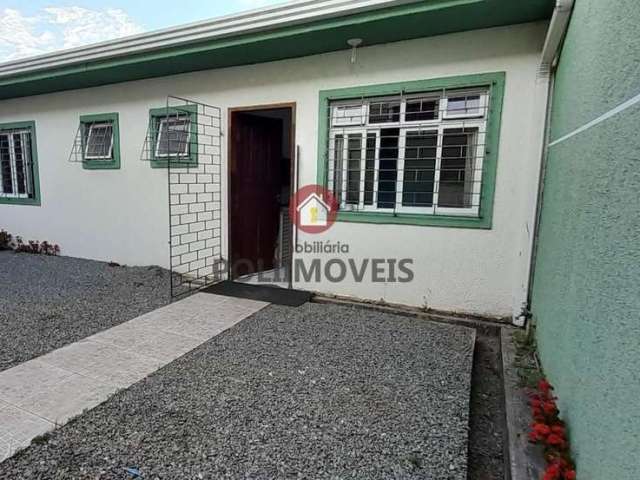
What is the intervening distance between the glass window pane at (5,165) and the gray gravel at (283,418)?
620 centimetres

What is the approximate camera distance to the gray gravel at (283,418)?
60.9 inches

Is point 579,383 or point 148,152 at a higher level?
point 148,152

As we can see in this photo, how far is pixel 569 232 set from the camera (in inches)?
69.3

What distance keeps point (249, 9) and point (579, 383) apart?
3.62 m

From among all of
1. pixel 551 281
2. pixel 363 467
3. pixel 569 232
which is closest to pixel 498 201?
pixel 551 281

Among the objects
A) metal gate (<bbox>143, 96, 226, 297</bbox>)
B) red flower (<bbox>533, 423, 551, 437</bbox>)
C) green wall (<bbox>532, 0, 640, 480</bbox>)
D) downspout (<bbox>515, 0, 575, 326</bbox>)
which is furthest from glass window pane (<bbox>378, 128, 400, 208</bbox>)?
red flower (<bbox>533, 423, 551, 437</bbox>)

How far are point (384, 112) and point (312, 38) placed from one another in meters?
0.96

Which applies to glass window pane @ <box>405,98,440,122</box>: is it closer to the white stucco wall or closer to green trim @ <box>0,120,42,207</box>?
the white stucco wall

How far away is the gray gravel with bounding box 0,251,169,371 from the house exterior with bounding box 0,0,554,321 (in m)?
0.68

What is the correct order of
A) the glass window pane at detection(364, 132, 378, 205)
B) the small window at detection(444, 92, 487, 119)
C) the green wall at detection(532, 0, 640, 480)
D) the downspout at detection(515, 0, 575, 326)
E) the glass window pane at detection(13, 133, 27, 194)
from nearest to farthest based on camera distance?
the green wall at detection(532, 0, 640, 480), the downspout at detection(515, 0, 575, 326), the small window at detection(444, 92, 487, 119), the glass window pane at detection(364, 132, 378, 205), the glass window pane at detection(13, 133, 27, 194)

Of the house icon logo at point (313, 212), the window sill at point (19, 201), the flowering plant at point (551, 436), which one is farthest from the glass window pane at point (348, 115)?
the window sill at point (19, 201)

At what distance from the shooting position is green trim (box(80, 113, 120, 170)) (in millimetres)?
4977

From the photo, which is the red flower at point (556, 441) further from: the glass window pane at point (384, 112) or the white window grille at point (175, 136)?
the white window grille at point (175, 136)

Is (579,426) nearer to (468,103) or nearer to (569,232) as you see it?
Result: (569,232)
